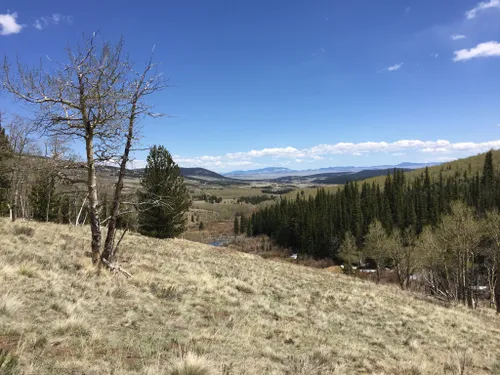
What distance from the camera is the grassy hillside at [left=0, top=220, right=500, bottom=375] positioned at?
573cm

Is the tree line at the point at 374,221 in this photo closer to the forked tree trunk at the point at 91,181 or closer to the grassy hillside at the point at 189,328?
the grassy hillside at the point at 189,328

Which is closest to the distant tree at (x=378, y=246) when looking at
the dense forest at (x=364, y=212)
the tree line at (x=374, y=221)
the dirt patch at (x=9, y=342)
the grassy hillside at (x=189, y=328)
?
the tree line at (x=374, y=221)

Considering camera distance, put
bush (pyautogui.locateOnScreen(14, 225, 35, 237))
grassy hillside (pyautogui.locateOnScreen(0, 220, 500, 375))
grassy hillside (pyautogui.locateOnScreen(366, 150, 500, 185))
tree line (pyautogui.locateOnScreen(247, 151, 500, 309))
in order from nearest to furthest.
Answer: grassy hillside (pyautogui.locateOnScreen(0, 220, 500, 375)) → bush (pyautogui.locateOnScreen(14, 225, 35, 237)) → tree line (pyautogui.locateOnScreen(247, 151, 500, 309)) → grassy hillside (pyautogui.locateOnScreen(366, 150, 500, 185))

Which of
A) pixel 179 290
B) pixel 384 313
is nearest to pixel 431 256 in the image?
pixel 384 313

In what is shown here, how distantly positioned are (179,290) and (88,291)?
3.45 meters

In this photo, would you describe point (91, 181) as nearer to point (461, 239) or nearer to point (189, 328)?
point (189, 328)

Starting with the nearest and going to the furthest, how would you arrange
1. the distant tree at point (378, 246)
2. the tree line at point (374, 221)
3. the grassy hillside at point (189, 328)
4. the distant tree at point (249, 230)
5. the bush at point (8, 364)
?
the bush at point (8, 364) < the grassy hillside at point (189, 328) < the distant tree at point (378, 246) < the tree line at point (374, 221) < the distant tree at point (249, 230)

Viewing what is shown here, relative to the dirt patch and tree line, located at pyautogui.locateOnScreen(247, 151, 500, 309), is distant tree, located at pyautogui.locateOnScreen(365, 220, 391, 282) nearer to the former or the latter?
tree line, located at pyautogui.locateOnScreen(247, 151, 500, 309)

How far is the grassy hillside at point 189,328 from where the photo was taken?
5.73 m

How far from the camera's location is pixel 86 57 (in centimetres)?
1037

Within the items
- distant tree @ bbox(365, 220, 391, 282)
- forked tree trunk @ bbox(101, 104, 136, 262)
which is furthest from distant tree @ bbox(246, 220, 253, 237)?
forked tree trunk @ bbox(101, 104, 136, 262)

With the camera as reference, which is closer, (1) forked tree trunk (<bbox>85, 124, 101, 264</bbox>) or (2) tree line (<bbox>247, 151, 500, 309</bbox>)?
(1) forked tree trunk (<bbox>85, 124, 101, 264</bbox>)

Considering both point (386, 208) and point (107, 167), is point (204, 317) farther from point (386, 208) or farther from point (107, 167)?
point (386, 208)

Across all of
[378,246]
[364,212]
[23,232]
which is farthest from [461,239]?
[364,212]
